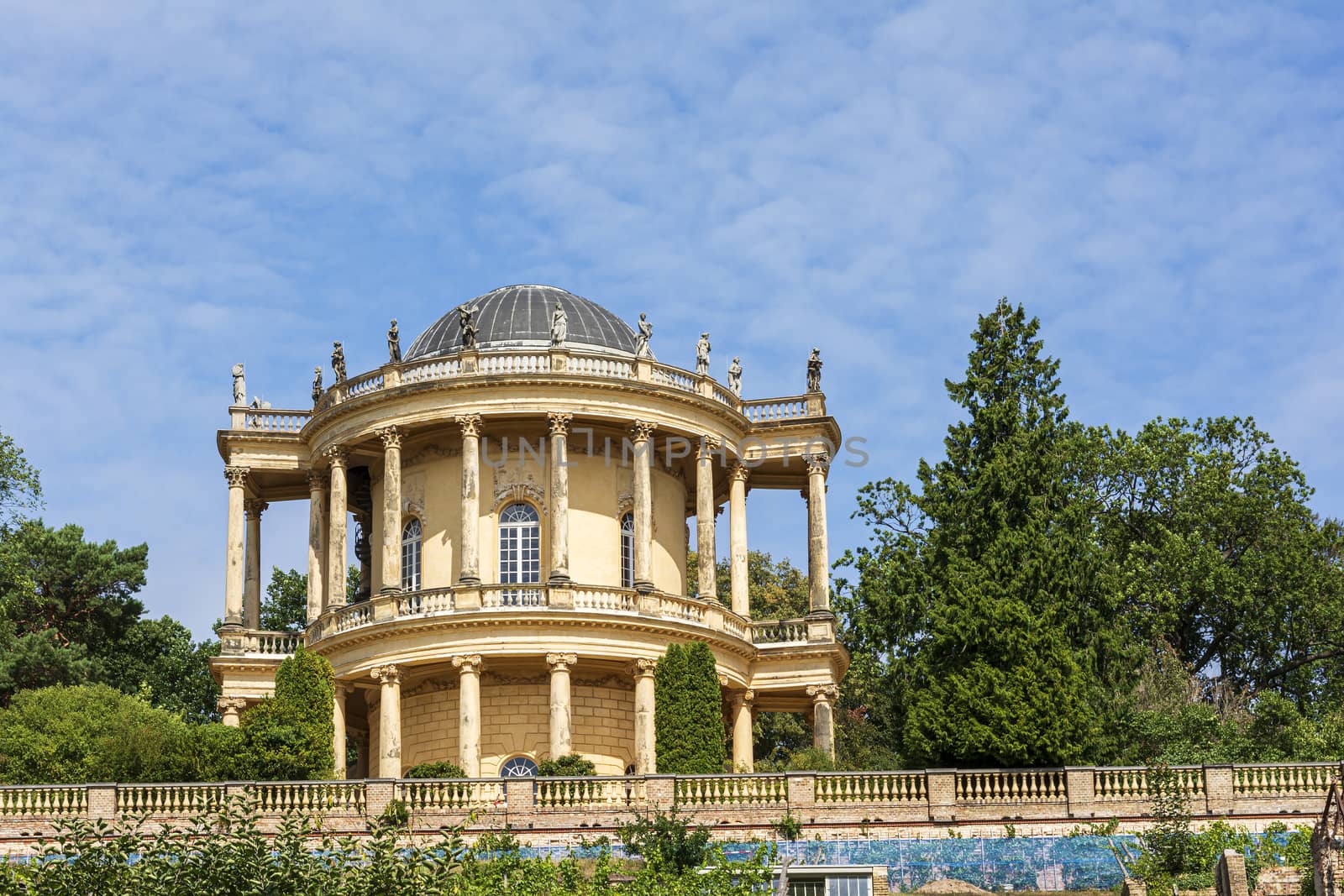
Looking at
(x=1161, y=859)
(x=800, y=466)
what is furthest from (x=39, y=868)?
(x=800, y=466)

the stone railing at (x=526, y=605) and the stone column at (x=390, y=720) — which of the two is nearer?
the stone column at (x=390, y=720)

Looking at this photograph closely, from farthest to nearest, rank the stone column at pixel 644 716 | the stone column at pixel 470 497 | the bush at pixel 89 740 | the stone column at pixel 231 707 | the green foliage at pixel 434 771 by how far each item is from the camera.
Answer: the stone column at pixel 231 707
the stone column at pixel 470 497
the stone column at pixel 644 716
the green foliage at pixel 434 771
the bush at pixel 89 740

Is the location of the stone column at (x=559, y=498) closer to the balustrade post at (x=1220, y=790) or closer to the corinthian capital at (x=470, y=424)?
the corinthian capital at (x=470, y=424)

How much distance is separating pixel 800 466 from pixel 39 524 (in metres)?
25.9

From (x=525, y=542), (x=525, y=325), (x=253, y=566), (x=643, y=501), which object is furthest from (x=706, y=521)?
(x=253, y=566)

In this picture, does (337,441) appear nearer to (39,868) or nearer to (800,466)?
A: (800,466)

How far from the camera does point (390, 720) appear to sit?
49.5 m

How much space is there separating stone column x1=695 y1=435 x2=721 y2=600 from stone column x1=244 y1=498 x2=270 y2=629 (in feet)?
43.2

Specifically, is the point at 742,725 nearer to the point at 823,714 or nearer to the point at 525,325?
the point at 823,714

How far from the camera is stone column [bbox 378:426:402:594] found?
51.0 metres

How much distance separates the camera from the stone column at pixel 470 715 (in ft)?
158

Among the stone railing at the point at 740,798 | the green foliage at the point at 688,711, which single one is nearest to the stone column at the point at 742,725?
the green foliage at the point at 688,711

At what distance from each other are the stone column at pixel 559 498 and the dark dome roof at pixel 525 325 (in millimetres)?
3974

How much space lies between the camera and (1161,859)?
119ft
